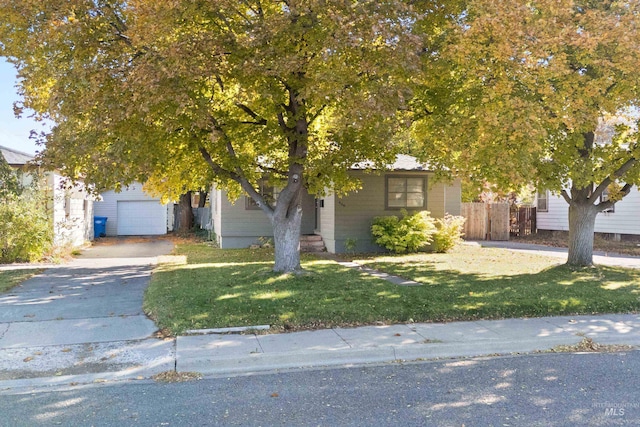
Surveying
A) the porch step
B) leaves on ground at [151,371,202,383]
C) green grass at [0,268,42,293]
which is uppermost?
the porch step

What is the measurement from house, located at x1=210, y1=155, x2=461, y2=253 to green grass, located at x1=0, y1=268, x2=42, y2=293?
24.4 feet

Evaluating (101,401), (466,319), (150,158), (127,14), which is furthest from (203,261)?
(101,401)

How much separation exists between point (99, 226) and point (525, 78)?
970 inches

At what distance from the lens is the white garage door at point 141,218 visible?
29859 mm

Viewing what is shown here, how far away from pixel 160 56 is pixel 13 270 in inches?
335

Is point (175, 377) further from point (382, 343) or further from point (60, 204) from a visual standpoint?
point (60, 204)

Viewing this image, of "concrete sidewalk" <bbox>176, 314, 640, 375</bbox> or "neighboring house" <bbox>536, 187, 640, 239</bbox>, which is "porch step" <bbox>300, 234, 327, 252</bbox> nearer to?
"neighboring house" <bbox>536, 187, 640, 239</bbox>

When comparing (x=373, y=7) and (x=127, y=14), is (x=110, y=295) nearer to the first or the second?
(x=127, y=14)

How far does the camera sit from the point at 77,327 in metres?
7.82

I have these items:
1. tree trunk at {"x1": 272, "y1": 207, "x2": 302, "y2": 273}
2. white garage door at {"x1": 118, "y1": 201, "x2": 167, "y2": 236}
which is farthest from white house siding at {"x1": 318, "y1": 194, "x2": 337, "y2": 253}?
white garage door at {"x1": 118, "y1": 201, "x2": 167, "y2": 236}

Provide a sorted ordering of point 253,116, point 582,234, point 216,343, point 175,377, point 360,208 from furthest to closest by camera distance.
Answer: point 360,208
point 582,234
point 253,116
point 216,343
point 175,377

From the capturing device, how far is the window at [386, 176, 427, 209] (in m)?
18.6

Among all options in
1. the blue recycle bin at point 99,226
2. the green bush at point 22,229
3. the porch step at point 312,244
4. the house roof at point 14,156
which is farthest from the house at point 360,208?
the blue recycle bin at point 99,226

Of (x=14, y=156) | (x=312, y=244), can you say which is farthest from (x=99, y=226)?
(x=312, y=244)
